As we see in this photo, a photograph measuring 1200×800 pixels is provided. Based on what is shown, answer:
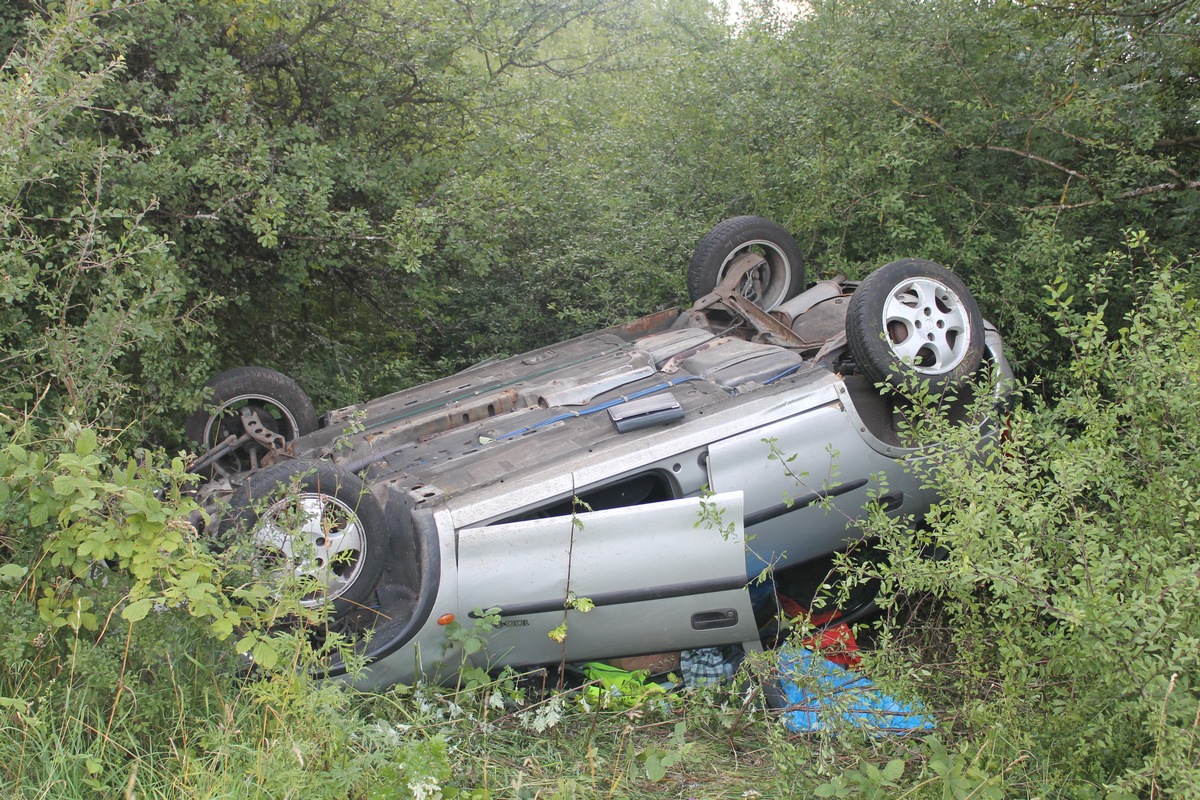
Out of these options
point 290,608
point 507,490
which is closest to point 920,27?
point 507,490

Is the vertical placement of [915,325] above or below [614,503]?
above

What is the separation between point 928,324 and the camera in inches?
184

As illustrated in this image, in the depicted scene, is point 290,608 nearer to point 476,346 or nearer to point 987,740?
point 987,740

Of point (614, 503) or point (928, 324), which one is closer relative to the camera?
point (614, 503)

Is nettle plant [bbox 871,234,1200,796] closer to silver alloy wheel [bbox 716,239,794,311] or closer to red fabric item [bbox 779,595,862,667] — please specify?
red fabric item [bbox 779,595,862,667]

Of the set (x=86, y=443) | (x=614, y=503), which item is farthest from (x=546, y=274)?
(x=86, y=443)

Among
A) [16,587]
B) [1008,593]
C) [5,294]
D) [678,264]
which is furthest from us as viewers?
[678,264]

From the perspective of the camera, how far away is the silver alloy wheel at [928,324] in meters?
4.58

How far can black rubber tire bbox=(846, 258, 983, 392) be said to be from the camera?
4.44 metres

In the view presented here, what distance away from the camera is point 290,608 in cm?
303

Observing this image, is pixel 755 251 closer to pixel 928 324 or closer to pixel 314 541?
pixel 928 324

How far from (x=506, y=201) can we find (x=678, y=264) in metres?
1.41

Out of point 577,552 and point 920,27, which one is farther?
point 920,27

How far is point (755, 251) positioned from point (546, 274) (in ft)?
5.59
